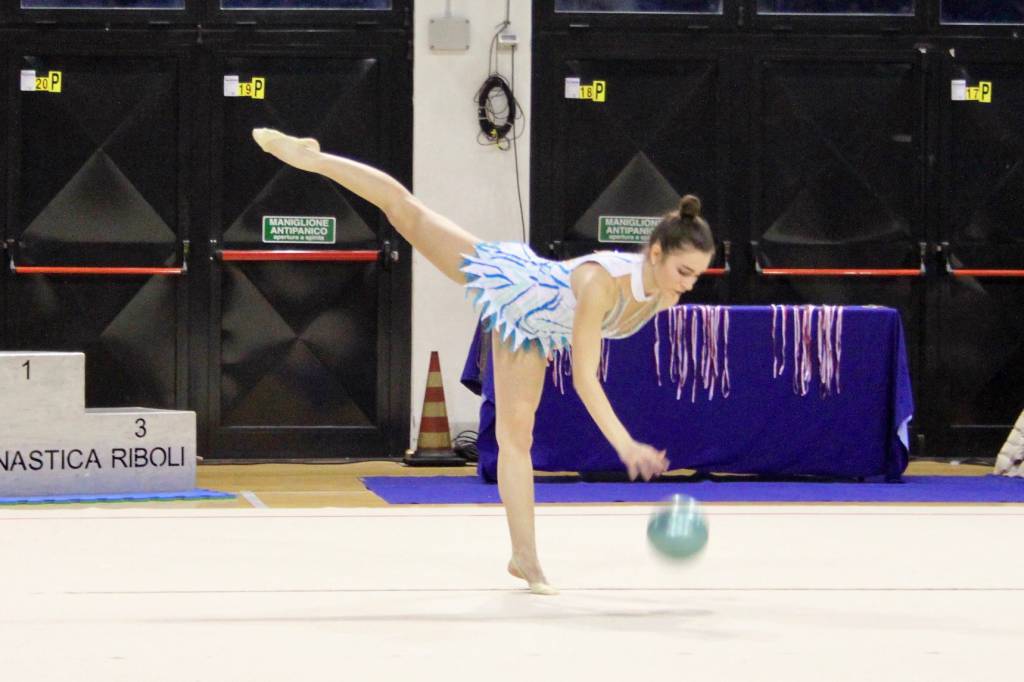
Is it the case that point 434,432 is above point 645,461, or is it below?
below

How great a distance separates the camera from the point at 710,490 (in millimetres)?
7434

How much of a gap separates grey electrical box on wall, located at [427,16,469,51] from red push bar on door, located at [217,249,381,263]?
4.37ft

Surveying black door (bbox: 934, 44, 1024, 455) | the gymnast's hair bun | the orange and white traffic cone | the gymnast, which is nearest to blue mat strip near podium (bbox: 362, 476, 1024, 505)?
the orange and white traffic cone

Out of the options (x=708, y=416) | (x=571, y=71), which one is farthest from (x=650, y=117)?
(x=708, y=416)

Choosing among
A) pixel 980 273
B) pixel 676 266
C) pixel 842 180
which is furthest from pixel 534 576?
pixel 980 273

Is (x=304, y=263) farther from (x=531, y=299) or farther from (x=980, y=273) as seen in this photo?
(x=531, y=299)

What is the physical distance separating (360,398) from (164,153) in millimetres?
1904

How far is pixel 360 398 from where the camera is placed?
30.2ft

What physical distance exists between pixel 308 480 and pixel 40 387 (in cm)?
170

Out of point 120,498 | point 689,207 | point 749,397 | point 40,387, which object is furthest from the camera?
point 749,397

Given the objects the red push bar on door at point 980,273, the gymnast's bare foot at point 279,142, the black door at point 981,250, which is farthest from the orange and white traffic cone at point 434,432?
the gymnast's bare foot at point 279,142

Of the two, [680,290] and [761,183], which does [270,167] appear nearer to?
[761,183]

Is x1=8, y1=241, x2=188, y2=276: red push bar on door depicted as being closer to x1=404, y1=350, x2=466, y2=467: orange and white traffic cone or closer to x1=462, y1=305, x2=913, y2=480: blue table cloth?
x1=404, y1=350, x2=466, y2=467: orange and white traffic cone

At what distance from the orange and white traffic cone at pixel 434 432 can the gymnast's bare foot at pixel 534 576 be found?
14.6ft
